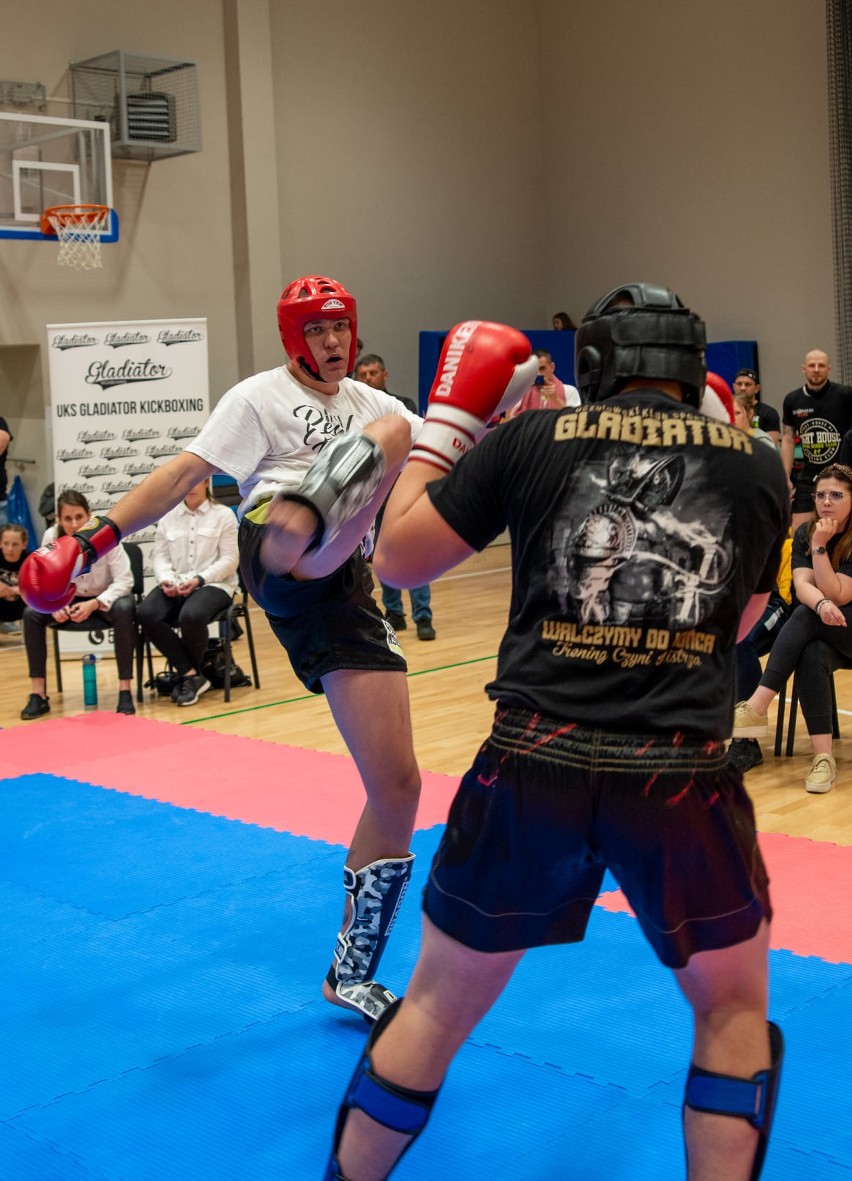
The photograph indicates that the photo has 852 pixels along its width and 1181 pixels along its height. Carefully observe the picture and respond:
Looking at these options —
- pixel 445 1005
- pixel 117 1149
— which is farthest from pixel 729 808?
pixel 117 1149

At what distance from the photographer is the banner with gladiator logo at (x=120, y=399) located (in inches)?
326

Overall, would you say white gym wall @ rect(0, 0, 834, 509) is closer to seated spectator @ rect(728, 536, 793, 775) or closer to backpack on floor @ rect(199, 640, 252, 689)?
backpack on floor @ rect(199, 640, 252, 689)

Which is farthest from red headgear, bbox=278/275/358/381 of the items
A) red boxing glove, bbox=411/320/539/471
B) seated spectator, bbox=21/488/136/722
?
seated spectator, bbox=21/488/136/722

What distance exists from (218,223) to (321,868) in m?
8.89

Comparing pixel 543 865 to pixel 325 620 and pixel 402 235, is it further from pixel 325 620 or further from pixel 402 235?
pixel 402 235

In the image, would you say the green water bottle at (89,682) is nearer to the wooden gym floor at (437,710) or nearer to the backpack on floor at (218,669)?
the wooden gym floor at (437,710)

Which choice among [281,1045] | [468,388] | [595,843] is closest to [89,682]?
[281,1045]

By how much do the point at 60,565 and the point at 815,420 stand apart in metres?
7.73

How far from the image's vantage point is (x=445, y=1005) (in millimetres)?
1784

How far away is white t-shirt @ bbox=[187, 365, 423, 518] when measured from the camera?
304cm

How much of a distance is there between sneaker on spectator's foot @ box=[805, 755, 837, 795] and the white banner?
4929 mm

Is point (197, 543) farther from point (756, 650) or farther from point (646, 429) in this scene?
point (646, 429)

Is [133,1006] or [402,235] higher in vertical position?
[402,235]

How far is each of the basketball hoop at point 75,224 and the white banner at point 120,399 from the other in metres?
1.92
